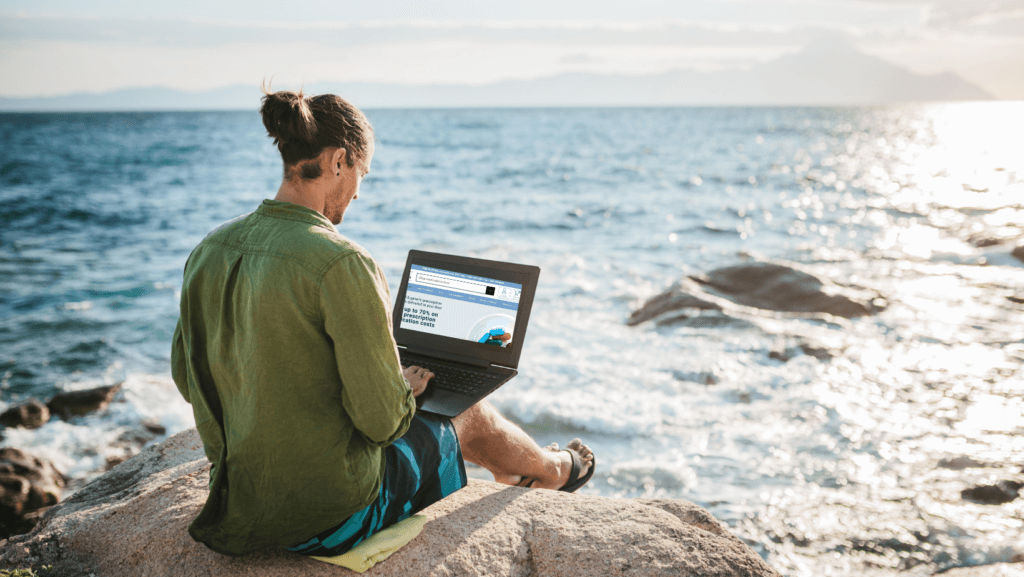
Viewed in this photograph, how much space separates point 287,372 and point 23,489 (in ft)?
13.3

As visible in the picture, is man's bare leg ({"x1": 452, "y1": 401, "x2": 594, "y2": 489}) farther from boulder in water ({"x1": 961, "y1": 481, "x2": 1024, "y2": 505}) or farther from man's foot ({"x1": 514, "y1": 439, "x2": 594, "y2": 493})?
boulder in water ({"x1": 961, "y1": 481, "x2": 1024, "y2": 505})

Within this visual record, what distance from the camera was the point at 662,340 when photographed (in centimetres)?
835

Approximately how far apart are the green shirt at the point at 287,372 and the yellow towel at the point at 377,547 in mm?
235

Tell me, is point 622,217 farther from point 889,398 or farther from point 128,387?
point 128,387

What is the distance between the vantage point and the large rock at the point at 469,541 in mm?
2553

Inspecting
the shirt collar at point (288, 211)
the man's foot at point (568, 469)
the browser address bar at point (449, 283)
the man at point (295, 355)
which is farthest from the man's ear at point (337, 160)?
the man's foot at point (568, 469)

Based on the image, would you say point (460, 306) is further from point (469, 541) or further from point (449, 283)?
point (469, 541)

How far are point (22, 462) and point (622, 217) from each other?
578 inches

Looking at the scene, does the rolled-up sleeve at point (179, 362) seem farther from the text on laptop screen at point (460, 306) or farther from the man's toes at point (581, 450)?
the man's toes at point (581, 450)

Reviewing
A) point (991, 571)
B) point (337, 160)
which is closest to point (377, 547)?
point (337, 160)

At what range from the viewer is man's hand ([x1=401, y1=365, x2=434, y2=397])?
8.93ft

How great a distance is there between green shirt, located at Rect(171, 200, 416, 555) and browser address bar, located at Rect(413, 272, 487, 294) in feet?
4.10

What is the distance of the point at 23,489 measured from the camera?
185 inches

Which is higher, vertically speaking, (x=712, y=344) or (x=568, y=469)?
(x=568, y=469)
